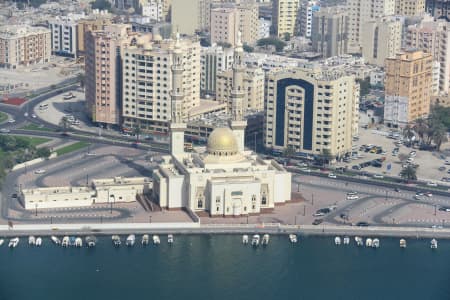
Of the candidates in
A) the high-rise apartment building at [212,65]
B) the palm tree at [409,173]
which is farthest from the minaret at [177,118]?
the high-rise apartment building at [212,65]

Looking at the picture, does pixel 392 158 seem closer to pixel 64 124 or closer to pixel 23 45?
pixel 64 124

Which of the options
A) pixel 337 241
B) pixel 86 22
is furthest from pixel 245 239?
pixel 86 22

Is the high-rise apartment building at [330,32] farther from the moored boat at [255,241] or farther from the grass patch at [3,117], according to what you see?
the moored boat at [255,241]

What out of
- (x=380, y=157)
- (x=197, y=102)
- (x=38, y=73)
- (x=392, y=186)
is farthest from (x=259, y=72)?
(x=38, y=73)

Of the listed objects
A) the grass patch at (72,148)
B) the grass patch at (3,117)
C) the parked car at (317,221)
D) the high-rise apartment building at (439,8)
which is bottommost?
the parked car at (317,221)

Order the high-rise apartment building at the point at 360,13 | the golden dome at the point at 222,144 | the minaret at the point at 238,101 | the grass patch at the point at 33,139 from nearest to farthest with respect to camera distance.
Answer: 1. the golden dome at the point at 222,144
2. the minaret at the point at 238,101
3. the grass patch at the point at 33,139
4. the high-rise apartment building at the point at 360,13

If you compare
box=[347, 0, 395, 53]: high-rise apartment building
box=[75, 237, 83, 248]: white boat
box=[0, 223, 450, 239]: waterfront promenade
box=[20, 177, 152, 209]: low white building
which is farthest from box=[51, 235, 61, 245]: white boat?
box=[347, 0, 395, 53]: high-rise apartment building
